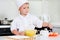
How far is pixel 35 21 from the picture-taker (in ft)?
6.68

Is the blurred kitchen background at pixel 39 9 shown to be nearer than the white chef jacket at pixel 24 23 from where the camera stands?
No

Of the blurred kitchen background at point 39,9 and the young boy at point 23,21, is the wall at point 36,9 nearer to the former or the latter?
the blurred kitchen background at point 39,9

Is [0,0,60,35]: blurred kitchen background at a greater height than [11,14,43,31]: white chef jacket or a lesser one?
greater

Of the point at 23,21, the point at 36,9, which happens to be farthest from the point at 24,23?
the point at 36,9

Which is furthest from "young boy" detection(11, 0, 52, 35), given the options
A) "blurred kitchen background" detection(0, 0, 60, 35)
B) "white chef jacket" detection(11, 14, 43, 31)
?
"blurred kitchen background" detection(0, 0, 60, 35)

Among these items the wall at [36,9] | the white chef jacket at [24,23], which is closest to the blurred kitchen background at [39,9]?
the wall at [36,9]

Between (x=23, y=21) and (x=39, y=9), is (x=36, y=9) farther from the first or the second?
(x=23, y=21)

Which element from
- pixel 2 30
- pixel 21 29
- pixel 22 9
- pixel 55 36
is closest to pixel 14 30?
pixel 21 29

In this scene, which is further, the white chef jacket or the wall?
the wall

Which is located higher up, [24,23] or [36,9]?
[36,9]

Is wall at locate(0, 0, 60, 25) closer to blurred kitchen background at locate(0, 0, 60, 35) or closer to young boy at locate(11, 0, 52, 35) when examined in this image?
blurred kitchen background at locate(0, 0, 60, 35)

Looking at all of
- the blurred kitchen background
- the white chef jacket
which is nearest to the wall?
the blurred kitchen background

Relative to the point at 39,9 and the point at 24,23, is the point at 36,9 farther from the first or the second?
the point at 24,23

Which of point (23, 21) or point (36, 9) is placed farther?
point (36, 9)
